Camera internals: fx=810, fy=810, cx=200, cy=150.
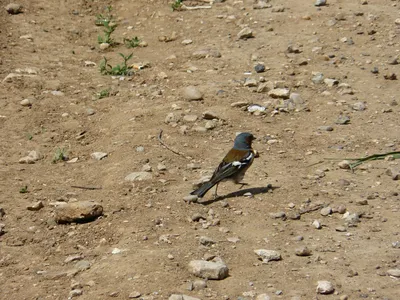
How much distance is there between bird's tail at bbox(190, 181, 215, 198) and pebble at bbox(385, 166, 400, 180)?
1600 millimetres

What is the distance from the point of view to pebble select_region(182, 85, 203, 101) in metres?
8.93

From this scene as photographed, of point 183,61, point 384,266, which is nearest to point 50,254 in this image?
point 384,266

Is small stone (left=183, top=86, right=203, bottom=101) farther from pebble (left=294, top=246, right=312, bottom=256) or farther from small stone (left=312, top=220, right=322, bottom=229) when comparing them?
pebble (left=294, top=246, right=312, bottom=256)

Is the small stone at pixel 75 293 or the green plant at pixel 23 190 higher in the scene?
the small stone at pixel 75 293

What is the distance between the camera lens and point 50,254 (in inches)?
249

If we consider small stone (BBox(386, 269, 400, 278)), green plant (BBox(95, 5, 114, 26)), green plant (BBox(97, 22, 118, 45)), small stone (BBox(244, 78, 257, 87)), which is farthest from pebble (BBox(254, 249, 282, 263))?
green plant (BBox(95, 5, 114, 26))

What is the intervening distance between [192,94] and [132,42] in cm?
200

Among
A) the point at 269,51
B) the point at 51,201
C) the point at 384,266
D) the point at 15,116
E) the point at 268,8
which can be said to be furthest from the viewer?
the point at 268,8

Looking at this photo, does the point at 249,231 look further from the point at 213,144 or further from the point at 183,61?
the point at 183,61

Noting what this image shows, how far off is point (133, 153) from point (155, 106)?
116cm

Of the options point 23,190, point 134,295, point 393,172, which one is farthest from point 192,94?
point 134,295

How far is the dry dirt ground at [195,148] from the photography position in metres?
5.82

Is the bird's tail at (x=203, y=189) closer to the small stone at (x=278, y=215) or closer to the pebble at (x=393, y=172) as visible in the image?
the small stone at (x=278, y=215)

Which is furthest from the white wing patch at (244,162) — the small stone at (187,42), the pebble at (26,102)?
the small stone at (187,42)
